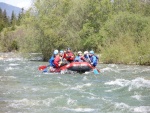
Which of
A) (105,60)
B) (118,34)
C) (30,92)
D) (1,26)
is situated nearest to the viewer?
(30,92)

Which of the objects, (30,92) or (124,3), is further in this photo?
(124,3)

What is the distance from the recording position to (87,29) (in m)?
38.2

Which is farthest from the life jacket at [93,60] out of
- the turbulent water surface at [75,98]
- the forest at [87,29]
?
the forest at [87,29]

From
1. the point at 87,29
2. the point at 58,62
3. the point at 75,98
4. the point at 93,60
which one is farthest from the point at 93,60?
the point at 87,29

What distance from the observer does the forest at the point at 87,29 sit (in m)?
30.4

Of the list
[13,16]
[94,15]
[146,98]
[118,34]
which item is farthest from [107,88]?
[13,16]

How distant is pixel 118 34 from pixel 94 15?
6.78 meters

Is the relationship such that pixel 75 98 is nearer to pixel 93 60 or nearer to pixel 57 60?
pixel 57 60

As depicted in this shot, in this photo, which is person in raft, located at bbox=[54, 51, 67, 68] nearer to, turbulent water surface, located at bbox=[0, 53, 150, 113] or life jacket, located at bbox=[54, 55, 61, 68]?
life jacket, located at bbox=[54, 55, 61, 68]

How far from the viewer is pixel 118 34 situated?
34125 mm

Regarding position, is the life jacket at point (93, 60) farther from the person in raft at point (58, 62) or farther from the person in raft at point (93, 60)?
the person in raft at point (58, 62)

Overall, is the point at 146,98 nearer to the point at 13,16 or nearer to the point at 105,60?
the point at 105,60

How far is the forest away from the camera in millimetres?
30438

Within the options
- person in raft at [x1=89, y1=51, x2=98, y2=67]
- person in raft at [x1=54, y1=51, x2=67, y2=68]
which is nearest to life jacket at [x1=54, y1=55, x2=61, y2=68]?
person in raft at [x1=54, y1=51, x2=67, y2=68]
